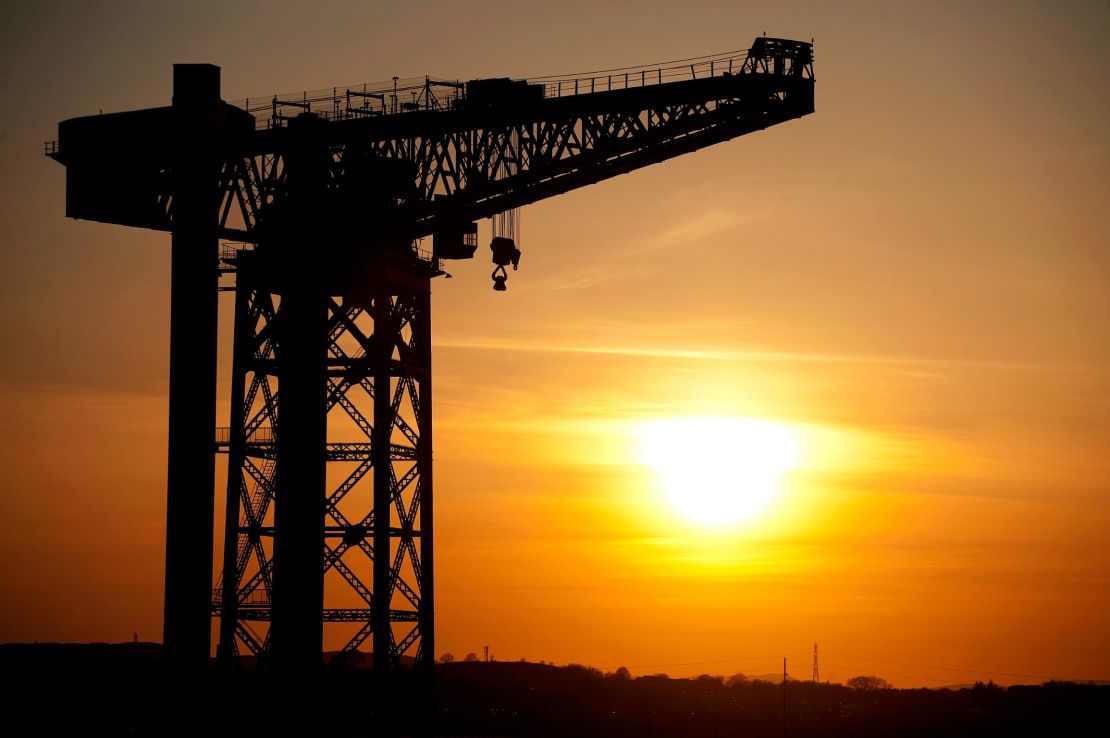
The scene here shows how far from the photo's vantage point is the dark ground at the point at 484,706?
63.6m

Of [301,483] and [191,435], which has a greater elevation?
[191,435]

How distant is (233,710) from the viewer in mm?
63094

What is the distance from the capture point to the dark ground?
63.6 metres

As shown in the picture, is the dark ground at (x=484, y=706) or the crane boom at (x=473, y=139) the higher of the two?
the crane boom at (x=473, y=139)

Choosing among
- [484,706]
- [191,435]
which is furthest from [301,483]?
[484,706]

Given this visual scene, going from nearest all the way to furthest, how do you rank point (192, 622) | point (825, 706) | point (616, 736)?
point (192, 622), point (616, 736), point (825, 706)

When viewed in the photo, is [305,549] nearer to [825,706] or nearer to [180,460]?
[180,460]

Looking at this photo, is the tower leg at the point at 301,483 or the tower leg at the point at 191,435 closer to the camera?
the tower leg at the point at 191,435

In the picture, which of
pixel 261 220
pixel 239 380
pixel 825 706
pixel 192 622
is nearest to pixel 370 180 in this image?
pixel 261 220

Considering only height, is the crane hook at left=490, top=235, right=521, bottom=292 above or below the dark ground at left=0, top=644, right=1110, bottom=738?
above

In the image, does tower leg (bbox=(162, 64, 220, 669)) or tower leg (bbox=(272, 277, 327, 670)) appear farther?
tower leg (bbox=(272, 277, 327, 670))

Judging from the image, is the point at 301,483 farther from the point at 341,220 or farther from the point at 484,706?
the point at 484,706

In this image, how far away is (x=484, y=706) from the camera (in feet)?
486

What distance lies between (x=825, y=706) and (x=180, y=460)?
469 ft
